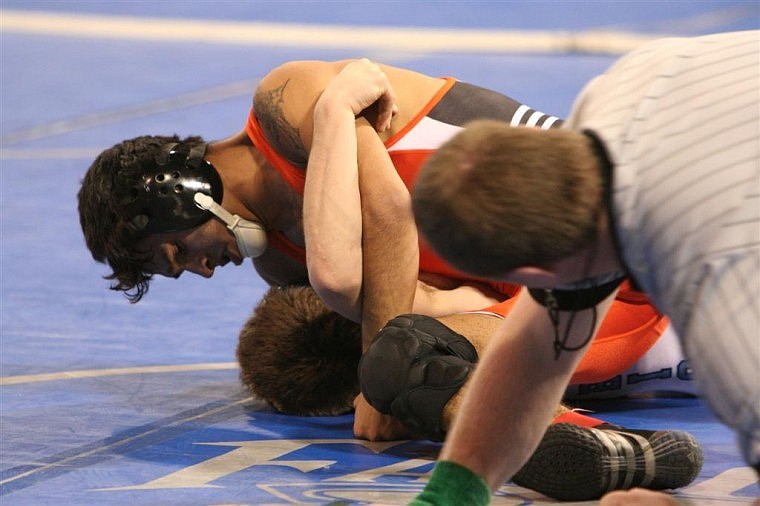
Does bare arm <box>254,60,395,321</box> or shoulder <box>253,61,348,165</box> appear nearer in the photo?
bare arm <box>254,60,395,321</box>

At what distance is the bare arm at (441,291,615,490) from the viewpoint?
8.62 feet

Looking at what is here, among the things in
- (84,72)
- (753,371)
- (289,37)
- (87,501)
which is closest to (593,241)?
(753,371)

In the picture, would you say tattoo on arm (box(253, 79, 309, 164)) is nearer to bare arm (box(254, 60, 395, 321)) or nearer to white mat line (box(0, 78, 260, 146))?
bare arm (box(254, 60, 395, 321))

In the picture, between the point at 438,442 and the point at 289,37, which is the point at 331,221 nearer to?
the point at 438,442

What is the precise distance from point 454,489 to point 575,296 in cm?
46

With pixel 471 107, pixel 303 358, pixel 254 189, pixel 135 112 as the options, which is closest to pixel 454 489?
pixel 303 358

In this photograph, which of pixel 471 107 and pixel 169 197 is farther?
pixel 471 107

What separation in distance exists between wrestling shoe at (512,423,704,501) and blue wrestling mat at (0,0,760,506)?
0.20 ft

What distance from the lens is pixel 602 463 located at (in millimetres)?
3283

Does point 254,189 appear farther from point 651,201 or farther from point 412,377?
point 651,201

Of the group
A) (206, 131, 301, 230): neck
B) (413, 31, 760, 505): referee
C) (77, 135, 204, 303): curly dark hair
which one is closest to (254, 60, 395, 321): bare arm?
(206, 131, 301, 230): neck

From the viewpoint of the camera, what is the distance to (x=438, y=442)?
3.86 metres

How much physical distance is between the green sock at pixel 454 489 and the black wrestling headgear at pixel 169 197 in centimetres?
183

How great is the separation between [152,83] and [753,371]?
29.1 feet
